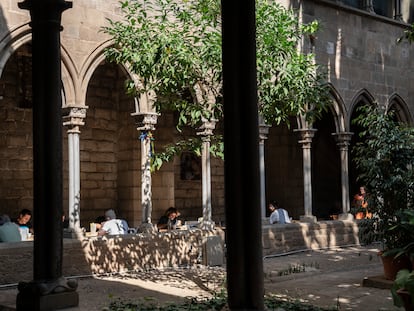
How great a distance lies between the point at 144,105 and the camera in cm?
1077

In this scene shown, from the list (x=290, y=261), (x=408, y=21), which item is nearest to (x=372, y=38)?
(x=408, y=21)

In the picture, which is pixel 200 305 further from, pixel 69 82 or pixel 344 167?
pixel 344 167

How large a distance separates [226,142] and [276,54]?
392 centimetres

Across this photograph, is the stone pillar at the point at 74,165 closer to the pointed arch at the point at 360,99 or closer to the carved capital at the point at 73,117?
the carved capital at the point at 73,117

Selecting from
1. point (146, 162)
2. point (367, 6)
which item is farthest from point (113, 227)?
point (367, 6)

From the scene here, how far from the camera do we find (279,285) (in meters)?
7.97

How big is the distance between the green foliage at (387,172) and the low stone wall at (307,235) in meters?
3.52

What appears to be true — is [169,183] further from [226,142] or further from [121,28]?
[226,142]

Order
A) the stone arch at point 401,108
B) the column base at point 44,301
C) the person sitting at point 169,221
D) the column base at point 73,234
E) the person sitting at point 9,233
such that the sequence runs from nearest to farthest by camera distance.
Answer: the column base at point 44,301
the person sitting at point 9,233
the column base at point 73,234
the person sitting at point 169,221
the stone arch at point 401,108

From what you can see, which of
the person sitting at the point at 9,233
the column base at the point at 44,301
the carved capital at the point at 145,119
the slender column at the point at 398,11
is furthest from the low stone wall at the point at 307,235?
the column base at the point at 44,301

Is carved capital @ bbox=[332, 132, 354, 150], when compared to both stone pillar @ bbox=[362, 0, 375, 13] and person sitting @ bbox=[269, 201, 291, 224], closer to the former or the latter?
person sitting @ bbox=[269, 201, 291, 224]

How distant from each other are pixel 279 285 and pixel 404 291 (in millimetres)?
3083

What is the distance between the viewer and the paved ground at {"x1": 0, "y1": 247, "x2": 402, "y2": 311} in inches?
266

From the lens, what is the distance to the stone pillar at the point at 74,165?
9461 mm
